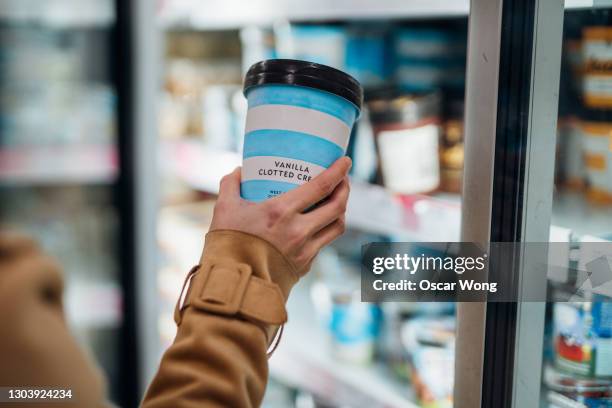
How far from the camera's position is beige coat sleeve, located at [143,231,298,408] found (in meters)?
0.60

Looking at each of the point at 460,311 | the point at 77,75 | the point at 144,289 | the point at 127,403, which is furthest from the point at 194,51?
the point at 460,311

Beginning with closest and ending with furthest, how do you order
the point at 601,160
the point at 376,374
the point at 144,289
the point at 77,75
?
the point at 601,160 → the point at 376,374 → the point at 144,289 → the point at 77,75

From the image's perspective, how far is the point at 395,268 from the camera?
74cm

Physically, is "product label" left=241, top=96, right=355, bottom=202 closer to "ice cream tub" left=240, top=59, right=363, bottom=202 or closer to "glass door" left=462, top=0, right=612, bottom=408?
"ice cream tub" left=240, top=59, right=363, bottom=202

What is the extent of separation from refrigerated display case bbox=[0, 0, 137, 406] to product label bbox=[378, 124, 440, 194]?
1.01 meters

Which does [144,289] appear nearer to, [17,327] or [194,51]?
[194,51]

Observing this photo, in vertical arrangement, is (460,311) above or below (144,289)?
below

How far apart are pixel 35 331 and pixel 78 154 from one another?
5.15 ft

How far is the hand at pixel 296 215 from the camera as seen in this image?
646mm

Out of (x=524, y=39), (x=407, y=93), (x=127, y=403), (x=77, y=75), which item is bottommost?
(x=127, y=403)

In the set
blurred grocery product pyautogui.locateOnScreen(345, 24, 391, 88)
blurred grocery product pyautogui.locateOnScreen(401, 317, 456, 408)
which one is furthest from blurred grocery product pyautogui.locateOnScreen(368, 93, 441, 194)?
blurred grocery product pyautogui.locateOnScreen(401, 317, 456, 408)

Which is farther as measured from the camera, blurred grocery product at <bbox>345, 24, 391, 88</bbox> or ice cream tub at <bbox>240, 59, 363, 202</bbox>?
blurred grocery product at <bbox>345, 24, 391, 88</bbox>

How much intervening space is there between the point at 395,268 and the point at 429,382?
0.42 m

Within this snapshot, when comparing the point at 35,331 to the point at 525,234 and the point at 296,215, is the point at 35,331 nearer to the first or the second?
the point at 296,215
